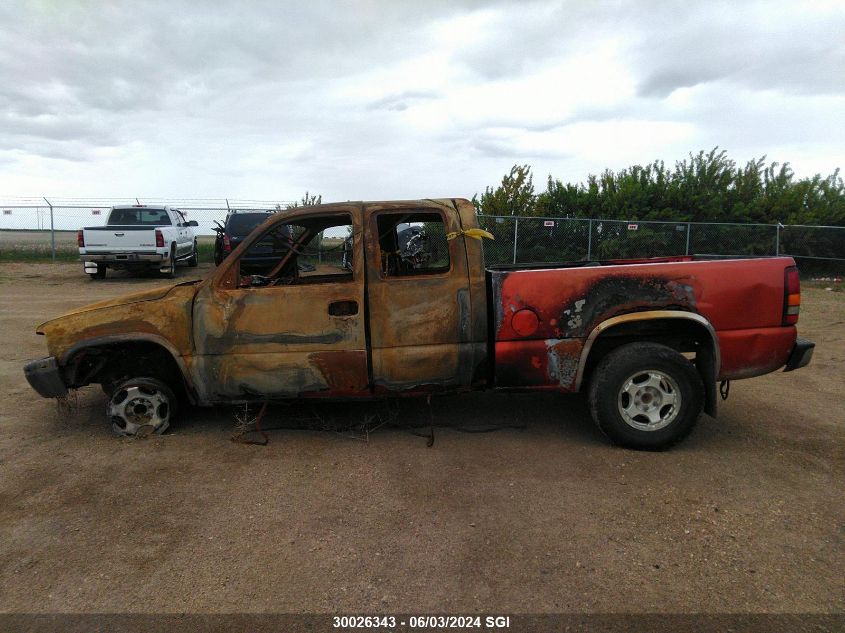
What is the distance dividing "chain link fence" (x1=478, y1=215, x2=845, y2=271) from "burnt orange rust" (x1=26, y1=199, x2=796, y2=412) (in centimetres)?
1244

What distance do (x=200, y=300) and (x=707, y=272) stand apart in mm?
3784

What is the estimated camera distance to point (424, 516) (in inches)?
144

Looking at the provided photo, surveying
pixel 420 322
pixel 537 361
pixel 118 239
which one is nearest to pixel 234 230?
pixel 118 239

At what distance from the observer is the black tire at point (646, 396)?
446 cm

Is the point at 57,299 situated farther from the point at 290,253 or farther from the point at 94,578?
the point at 94,578

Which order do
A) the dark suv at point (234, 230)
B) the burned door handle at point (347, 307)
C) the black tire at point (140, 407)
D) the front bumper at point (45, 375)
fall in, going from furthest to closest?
the dark suv at point (234, 230) → the black tire at point (140, 407) → the front bumper at point (45, 375) → the burned door handle at point (347, 307)

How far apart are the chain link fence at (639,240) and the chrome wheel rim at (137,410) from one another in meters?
12.9

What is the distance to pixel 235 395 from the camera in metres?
4.72

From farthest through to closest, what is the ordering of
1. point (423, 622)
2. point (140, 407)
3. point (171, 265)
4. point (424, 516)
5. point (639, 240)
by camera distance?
point (639, 240), point (171, 265), point (140, 407), point (424, 516), point (423, 622)

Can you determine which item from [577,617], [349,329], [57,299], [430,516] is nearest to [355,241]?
[349,329]

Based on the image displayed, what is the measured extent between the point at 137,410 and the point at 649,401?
4.02m

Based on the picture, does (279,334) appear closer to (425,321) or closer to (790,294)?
(425,321)

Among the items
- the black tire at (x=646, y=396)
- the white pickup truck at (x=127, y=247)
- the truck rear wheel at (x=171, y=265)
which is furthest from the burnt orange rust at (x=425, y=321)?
the truck rear wheel at (x=171, y=265)

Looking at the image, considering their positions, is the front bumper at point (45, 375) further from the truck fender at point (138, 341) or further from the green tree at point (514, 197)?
the green tree at point (514, 197)
